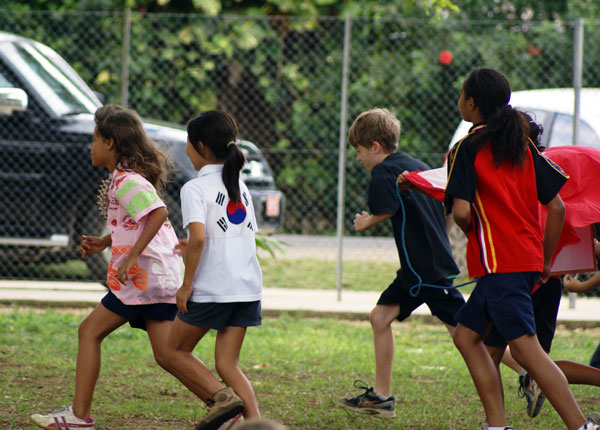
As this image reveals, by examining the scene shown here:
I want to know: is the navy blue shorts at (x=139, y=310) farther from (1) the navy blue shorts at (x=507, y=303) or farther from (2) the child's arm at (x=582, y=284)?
(2) the child's arm at (x=582, y=284)

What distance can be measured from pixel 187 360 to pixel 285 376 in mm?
1692

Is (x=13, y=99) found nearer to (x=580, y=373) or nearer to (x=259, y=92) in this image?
(x=259, y=92)

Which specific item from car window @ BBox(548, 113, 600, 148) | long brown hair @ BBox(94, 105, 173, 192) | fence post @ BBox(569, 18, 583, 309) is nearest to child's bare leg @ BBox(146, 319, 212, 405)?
long brown hair @ BBox(94, 105, 173, 192)

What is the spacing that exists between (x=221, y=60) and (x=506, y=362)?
659 cm

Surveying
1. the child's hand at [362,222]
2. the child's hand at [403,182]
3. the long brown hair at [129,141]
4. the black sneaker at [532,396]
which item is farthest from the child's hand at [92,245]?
the black sneaker at [532,396]

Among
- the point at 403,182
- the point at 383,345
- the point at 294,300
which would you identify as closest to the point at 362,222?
the point at 403,182

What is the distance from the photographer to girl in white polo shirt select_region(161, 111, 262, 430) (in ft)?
12.3

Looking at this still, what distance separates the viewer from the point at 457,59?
10703 mm

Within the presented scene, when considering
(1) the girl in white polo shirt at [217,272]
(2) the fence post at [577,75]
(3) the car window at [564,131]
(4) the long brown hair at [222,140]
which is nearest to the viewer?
(1) the girl in white polo shirt at [217,272]

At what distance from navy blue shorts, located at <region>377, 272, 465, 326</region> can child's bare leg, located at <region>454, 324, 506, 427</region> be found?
2.61ft

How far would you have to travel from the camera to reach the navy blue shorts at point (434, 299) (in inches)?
184

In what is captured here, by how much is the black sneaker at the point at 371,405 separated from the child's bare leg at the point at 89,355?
1295mm

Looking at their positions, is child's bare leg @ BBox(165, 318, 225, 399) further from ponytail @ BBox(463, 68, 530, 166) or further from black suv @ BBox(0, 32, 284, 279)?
black suv @ BBox(0, 32, 284, 279)

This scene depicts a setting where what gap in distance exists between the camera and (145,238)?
4020mm
